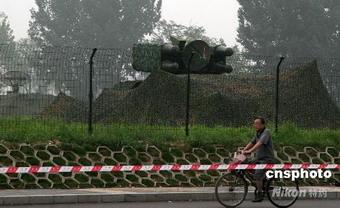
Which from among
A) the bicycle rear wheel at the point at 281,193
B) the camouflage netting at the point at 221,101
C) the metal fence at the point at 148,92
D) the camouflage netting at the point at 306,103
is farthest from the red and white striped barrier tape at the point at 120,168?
the camouflage netting at the point at 306,103

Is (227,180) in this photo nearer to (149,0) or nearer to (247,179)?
(247,179)

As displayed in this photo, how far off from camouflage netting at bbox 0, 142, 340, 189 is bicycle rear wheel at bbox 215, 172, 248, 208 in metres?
3.15

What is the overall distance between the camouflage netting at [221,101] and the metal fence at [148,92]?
0.03 m

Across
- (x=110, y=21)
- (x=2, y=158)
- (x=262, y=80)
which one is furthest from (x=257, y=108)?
(x=110, y=21)

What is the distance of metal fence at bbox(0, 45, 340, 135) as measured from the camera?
52.1 feet

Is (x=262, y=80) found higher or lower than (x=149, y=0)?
lower

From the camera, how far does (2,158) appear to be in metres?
13.9

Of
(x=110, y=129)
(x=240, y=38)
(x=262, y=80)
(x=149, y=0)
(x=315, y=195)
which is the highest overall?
(x=149, y=0)

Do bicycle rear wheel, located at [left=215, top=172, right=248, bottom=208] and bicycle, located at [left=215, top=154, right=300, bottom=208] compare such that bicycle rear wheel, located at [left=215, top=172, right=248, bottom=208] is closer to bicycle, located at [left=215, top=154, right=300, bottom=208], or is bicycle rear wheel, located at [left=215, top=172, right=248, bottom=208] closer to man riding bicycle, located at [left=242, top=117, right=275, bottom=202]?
bicycle, located at [left=215, top=154, right=300, bottom=208]

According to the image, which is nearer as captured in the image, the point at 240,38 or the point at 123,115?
the point at 123,115

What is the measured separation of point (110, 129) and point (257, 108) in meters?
5.80

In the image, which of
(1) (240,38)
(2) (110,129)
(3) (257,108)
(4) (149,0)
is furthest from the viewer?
(4) (149,0)

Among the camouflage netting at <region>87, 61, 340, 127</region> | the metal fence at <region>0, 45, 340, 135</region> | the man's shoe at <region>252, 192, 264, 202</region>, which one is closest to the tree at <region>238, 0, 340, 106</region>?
the metal fence at <region>0, 45, 340, 135</region>

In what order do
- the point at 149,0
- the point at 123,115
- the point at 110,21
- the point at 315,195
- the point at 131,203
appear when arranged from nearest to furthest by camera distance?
the point at 131,203 < the point at 315,195 < the point at 123,115 < the point at 110,21 < the point at 149,0
